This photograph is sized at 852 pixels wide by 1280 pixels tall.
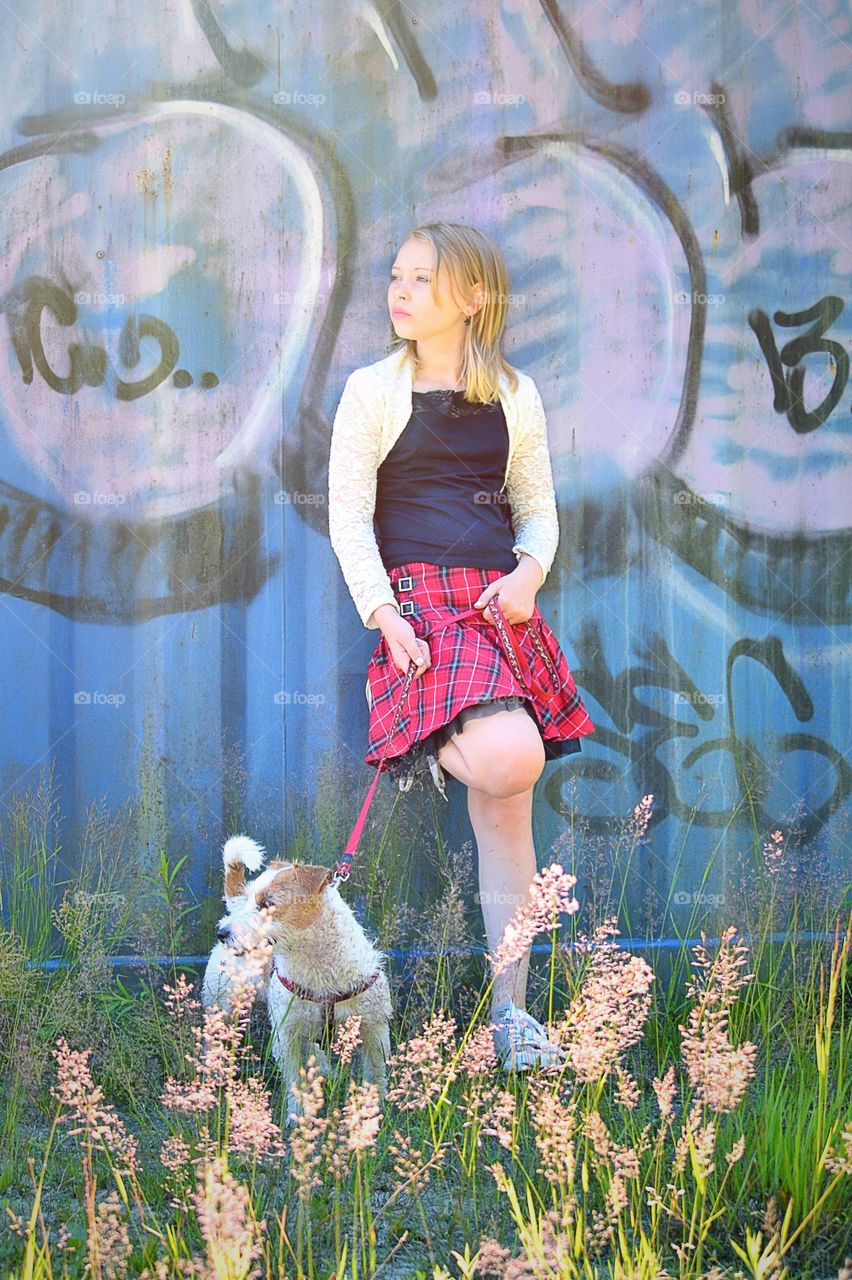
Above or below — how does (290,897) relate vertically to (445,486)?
below

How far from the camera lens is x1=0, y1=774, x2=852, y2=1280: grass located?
1.91 m

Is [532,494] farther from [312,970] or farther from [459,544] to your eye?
[312,970]

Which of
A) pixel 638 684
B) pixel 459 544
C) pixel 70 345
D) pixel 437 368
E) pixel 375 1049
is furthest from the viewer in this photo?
pixel 638 684

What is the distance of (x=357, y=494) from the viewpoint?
319cm

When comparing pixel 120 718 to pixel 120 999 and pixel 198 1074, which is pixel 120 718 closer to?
pixel 120 999

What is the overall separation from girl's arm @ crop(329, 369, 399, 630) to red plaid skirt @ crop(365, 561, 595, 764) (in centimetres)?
10

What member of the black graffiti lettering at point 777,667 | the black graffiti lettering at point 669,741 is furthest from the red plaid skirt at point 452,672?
the black graffiti lettering at point 777,667

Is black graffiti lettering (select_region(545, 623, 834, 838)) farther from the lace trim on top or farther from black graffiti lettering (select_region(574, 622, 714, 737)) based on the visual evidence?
the lace trim on top

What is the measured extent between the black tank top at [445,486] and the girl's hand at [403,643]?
0.23 m

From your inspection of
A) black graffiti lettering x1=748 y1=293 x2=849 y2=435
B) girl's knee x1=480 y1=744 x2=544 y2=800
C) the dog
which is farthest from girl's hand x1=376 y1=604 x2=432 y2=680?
black graffiti lettering x1=748 y1=293 x2=849 y2=435

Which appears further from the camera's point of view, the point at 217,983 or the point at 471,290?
the point at 471,290

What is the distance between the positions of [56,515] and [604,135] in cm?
199

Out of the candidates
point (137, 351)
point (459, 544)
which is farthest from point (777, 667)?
point (137, 351)

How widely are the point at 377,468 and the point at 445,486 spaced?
186 millimetres
